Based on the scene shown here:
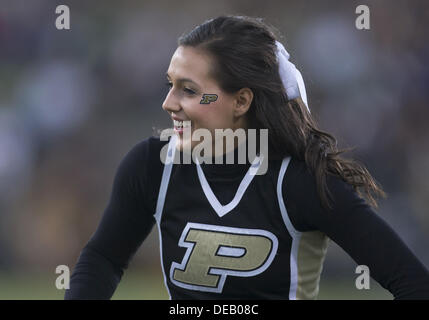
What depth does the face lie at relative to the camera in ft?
7.18

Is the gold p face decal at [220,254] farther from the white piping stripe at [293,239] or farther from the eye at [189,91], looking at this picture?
the eye at [189,91]

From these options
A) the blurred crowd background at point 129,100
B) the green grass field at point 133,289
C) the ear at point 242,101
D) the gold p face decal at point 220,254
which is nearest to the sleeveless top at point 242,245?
the gold p face decal at point 220,254

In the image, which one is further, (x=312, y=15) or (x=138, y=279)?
(x=312, y=15)

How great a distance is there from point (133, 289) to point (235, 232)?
4.10m

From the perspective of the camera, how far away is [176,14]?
7.20m

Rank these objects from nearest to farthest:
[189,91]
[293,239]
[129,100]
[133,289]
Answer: [293,239] < [189,91] < [133,289] < [129,100]

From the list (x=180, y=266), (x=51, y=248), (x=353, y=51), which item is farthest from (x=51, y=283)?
(x=180, y=266)

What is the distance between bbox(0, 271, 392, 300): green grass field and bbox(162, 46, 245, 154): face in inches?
143

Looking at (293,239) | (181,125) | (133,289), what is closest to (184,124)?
(181,125)

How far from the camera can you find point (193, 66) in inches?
86.9

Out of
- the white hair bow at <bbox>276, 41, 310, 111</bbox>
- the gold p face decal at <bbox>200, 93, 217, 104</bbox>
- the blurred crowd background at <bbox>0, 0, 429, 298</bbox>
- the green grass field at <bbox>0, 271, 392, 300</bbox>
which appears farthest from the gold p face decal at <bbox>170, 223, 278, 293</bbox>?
the blurred crowd background at <bbox>0, 0, 429, 298</bbox>

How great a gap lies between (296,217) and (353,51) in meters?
4.96

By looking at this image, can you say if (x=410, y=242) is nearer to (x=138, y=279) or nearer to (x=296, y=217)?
(x=138, y=279)

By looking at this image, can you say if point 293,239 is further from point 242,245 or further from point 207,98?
point 207,98
